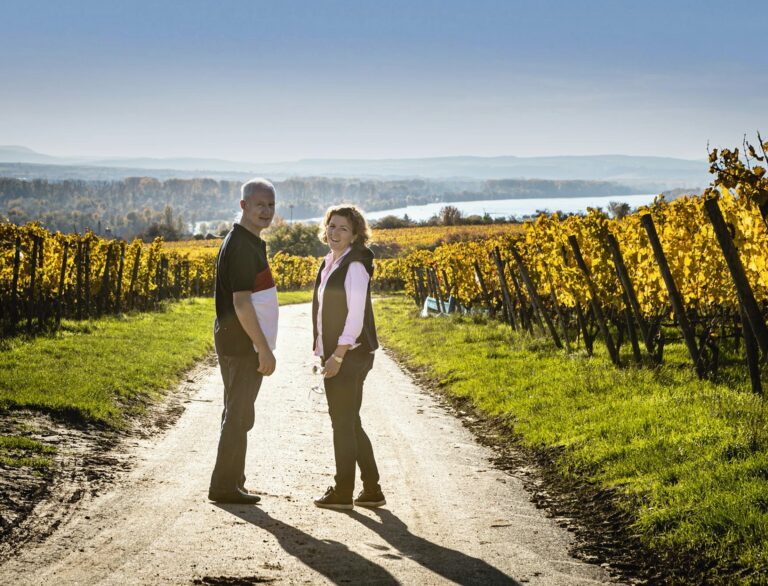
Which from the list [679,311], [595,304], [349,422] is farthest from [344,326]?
[595,304]

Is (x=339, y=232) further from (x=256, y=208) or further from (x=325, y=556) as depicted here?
(x=325, y=556)

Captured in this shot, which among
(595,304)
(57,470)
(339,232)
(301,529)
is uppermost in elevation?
(339,232)

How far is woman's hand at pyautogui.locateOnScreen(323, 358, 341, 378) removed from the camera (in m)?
5.16

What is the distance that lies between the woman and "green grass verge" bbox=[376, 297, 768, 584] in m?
1.94

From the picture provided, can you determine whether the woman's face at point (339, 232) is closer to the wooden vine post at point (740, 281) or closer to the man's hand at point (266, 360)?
the man's hand at point (266, 360)

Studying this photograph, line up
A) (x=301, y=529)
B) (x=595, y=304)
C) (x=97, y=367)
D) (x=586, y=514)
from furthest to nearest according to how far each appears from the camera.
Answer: (x=595, y=304) → (x=97, y=367) → (x=586, y=514) → (x=301, y=529)

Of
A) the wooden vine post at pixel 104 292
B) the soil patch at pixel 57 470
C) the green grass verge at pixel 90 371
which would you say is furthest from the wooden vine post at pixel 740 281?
the wooden vine post at pixel 104 292

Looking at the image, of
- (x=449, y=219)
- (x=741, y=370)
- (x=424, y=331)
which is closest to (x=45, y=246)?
(x=424, y=331)

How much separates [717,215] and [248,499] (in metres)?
4.77

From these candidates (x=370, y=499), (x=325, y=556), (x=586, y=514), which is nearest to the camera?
(x=325, y=556)

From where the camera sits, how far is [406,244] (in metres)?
93.0

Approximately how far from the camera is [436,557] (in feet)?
14.9

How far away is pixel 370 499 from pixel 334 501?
25cm

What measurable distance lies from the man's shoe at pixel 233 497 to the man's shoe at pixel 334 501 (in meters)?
0.43
